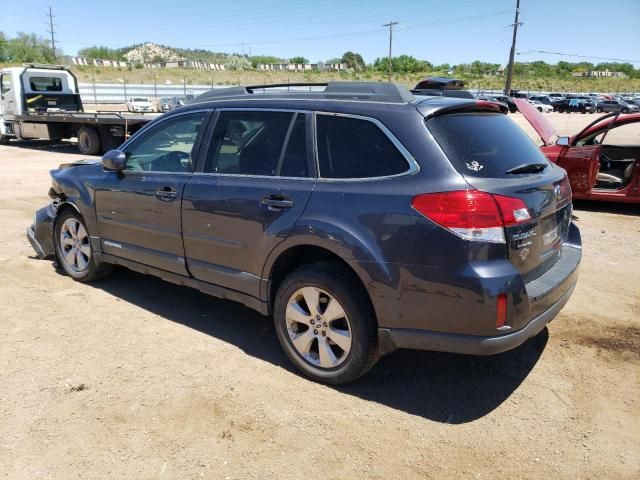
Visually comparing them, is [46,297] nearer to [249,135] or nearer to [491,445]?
[249,135]

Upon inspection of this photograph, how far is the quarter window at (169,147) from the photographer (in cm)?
420

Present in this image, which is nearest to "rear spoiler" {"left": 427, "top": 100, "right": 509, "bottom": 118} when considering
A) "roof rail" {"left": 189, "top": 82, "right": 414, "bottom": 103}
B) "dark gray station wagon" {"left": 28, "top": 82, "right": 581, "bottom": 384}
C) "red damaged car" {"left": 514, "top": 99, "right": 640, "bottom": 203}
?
"dark gray station wagon" {"left": 28, "top": 82, "right": 581, "bottom": 384}

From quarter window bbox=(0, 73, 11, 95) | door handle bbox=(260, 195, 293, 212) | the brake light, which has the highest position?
quarter window bbox=(0, 73, 11, 95)

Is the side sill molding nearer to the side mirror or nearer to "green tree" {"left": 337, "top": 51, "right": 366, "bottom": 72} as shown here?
the side mirror

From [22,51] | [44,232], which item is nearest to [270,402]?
[44,232]

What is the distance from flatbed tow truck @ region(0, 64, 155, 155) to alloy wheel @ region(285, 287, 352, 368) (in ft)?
45.4

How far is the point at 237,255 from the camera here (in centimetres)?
373

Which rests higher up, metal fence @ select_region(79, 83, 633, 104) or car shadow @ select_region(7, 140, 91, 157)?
metal fence @ select_region(79, 83, 633, 104)

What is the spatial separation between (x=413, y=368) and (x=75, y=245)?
350 cm

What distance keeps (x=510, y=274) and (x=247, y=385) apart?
5.78 ft

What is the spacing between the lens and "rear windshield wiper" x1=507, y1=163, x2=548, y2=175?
320 centimetres

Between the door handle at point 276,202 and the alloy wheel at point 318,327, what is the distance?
0.54m

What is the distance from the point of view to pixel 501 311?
9.25ft

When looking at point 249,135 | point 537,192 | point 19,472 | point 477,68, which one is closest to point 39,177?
point 249,135
